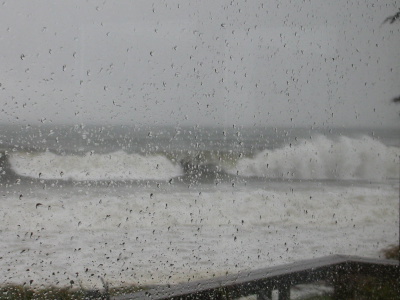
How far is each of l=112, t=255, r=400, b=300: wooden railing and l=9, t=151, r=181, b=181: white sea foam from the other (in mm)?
261

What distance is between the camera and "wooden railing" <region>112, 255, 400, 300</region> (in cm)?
96

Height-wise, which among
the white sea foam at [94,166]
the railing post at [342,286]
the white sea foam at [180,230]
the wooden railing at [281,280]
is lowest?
the railing post at [342,286]

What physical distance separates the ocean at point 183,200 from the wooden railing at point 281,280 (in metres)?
0.02

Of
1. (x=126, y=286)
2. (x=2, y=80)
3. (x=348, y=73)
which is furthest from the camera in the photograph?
(x=348, y=73)

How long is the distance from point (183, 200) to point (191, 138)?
6.1 inches

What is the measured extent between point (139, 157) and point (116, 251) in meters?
0.22

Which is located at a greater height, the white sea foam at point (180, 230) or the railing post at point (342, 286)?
the white sea foam at point (180, 230)

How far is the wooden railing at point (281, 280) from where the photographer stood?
0.96 meters

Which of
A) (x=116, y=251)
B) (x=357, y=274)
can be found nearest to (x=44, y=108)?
(x=116, y=251)

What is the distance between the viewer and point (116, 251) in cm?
93

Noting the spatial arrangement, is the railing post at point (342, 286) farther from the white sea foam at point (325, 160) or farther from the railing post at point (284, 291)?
the white sea foam at point (325, 160)

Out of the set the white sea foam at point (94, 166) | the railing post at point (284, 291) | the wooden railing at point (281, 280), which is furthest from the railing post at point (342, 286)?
the white sea foam at point (94, 166)

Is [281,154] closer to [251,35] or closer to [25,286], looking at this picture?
[251,35]

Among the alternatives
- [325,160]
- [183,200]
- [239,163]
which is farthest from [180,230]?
[325,160]
